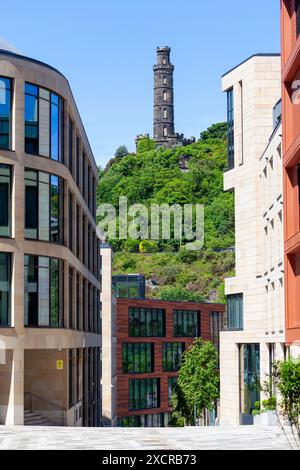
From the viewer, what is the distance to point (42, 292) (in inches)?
1794

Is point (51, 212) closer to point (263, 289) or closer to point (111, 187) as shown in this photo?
point (263, 289)

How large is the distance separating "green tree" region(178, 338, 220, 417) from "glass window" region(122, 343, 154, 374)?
12.3 metres

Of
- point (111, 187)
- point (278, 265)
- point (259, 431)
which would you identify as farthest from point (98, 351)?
point (111, 187)

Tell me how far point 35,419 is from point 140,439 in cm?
1314

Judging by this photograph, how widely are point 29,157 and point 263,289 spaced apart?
67.9 feet

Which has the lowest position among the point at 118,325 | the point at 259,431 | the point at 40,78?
the point at 259,431

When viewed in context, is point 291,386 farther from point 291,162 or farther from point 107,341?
point 107,341

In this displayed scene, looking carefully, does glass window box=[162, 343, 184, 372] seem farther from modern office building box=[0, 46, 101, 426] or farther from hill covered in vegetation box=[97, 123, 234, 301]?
modern office building box=[0, 46, 101, 426]

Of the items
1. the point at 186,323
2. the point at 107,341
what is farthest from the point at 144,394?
the point at 107,341

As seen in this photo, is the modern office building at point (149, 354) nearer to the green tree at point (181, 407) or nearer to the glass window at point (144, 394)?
the glass window at point (144, 394)

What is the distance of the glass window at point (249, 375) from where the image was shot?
62.3 metres

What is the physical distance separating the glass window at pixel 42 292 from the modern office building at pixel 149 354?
45870 millimetres

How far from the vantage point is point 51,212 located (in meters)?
46.7
